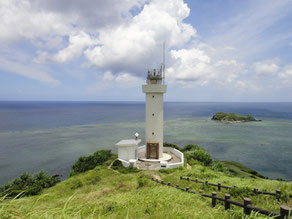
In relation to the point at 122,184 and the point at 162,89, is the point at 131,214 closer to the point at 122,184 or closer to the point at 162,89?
the point at 122,184

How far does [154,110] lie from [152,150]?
4.89m

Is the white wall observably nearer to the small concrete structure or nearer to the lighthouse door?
the lighthouse door

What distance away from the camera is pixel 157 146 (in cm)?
2005

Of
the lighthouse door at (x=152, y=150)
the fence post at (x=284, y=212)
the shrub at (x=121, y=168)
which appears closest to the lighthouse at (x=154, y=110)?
the lighthouse door at (x=152, y=150)

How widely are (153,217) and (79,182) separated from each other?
450 inches

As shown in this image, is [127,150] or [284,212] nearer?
[284,212]

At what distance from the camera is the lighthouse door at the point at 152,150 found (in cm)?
2008

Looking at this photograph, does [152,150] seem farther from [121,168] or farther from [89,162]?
[89,162]

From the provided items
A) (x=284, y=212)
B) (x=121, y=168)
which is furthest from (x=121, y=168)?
(x=284, y=212)

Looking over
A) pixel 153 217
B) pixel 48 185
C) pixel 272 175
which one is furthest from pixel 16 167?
pixel 272 175

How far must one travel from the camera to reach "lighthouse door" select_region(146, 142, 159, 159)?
20.1 meters

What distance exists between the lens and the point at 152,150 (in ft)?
66.5

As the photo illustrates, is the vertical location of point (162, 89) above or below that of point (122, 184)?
above

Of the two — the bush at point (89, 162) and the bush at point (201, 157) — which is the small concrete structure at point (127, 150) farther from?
the bush at point (201, 157)
